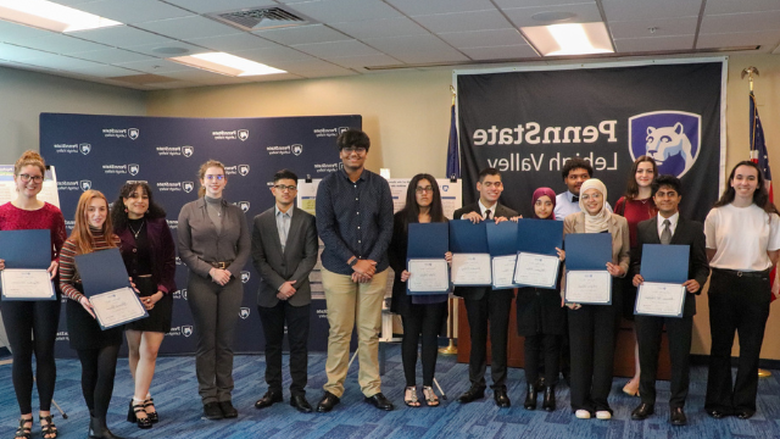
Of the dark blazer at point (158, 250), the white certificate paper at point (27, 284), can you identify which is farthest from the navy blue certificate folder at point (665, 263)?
the white certificate paper at point (27, 284)

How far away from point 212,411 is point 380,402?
107 cm

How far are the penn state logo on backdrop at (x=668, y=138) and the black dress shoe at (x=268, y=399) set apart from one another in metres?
3.71

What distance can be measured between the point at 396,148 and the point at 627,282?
317 cm

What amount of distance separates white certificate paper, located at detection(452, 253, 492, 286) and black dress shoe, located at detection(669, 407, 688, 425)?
134 centimetres

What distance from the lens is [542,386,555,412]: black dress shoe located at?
14.3 ft

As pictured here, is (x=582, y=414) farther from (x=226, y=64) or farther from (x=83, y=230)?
(x=226, y=64)

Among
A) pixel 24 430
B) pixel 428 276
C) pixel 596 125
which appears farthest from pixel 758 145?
pixel 24 430

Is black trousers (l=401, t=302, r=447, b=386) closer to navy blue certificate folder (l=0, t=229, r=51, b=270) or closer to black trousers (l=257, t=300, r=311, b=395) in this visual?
black trousers (l=257, t=300, r=311, b=395)

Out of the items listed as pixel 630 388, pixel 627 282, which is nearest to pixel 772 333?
pixel 630 388

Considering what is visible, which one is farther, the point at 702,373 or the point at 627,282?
the point at 702,373

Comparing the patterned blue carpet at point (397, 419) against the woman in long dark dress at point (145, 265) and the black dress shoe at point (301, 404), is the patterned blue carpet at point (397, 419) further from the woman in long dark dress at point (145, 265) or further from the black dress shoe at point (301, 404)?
the woman in long dark dress at point (145, 265)

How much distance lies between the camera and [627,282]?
4.33m

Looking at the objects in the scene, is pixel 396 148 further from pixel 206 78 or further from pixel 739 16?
pixel 739 16

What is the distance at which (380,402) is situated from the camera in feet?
14.5
